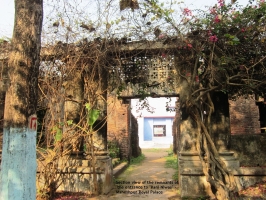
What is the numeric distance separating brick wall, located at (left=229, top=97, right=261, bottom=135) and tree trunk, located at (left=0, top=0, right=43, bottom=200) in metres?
10.9

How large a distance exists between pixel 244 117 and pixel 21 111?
11.4m

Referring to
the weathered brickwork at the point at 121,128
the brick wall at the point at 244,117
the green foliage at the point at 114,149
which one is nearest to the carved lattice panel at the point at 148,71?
the weathered brickwork at the point at 121,128

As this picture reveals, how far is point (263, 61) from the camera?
599cm

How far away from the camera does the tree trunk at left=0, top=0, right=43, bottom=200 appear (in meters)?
3.44

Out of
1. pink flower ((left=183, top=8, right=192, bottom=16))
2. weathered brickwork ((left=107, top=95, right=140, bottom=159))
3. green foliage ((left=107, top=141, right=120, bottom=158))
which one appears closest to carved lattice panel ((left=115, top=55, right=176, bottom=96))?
pink flower ((left=183, top=8, right=192, bottom=16))

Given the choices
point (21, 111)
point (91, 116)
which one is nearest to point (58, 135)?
point (91, 116)

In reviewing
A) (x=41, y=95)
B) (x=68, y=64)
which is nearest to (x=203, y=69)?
(x=68, y=64)

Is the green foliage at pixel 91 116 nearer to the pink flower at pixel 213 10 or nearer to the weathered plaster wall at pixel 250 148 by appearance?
the pink flower at pixel 213 10

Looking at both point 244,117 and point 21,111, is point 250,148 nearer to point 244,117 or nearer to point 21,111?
point 21,111

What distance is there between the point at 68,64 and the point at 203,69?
3043 mm

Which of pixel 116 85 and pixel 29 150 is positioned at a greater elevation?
pixel 116 85

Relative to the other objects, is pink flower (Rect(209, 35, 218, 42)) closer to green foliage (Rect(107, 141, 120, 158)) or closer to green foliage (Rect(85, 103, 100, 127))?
green foliage (Rect(85, 103, 100, 127))

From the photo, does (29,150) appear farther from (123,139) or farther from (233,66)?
(123,139)

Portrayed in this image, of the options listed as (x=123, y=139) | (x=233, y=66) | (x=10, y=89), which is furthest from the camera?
(x=123, y=139)
